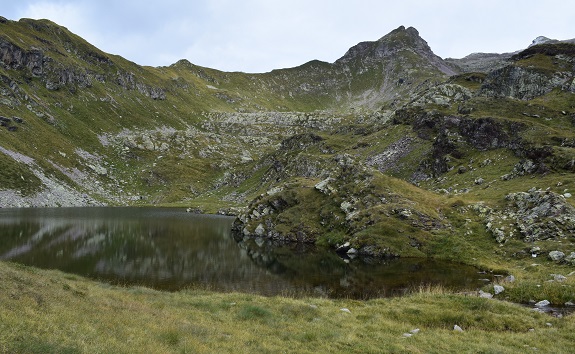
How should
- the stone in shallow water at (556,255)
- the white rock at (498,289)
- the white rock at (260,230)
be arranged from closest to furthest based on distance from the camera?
the white rock at (498,289)
the stone in shallow water at (556,255)
the white rock at (260,230)

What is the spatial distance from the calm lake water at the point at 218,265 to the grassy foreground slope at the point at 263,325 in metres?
10.8

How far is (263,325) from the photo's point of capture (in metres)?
23.8

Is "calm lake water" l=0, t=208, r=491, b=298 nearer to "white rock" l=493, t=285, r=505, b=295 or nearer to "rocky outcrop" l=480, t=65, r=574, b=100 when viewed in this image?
"white rock" l=493, t=285, r=505, b=295

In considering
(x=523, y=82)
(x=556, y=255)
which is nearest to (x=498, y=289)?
(x=556, y=255)

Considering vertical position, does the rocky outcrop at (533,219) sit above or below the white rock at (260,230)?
above

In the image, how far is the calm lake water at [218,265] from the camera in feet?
143

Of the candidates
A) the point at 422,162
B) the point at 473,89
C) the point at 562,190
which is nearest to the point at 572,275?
the point at 562,190

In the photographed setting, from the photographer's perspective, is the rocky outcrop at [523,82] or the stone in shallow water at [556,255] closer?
the stone in shallow water at [556,255]

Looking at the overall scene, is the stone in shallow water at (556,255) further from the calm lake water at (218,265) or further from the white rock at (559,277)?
the calm lake water at (218,265)

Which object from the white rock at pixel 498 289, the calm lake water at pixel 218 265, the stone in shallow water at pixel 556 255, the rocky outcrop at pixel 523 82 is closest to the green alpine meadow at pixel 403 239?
the white rock at pixel 498 289

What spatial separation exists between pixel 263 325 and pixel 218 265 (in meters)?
34.6

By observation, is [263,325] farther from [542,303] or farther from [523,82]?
[523,82]

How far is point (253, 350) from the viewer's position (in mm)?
17828

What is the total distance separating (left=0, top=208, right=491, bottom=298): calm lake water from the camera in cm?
4362
